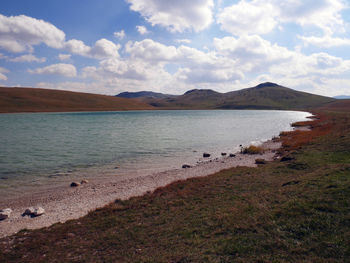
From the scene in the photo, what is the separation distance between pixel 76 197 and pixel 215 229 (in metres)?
12.2

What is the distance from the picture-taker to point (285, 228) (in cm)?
841

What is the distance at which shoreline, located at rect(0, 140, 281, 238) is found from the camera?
1300 cm

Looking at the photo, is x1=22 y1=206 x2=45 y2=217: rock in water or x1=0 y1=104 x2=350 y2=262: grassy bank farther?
x1=22 y1=206 x2=45 y2=217: rock in water

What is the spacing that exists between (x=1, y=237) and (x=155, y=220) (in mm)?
8103

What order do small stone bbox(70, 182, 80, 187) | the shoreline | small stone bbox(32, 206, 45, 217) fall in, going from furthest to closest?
1. small stone bbox(70, 182, 80, 187)
2. small stone bbox(32, 206, 45, 217)
3. the shoreline

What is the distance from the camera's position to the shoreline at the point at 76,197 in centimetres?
1300

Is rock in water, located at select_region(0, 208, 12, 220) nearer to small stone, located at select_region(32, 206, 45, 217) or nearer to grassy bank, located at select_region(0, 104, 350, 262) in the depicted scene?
small stone, located at select_region(32, 206, 45, 217)

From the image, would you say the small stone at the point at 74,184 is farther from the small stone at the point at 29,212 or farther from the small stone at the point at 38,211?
the small stone at the point at 29,212

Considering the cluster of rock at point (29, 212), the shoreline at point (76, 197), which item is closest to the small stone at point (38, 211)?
the cluster of rock at point (29, 212)

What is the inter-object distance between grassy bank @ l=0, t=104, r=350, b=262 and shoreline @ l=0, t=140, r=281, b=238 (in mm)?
1664

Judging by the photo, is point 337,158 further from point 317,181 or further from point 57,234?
point 57,234

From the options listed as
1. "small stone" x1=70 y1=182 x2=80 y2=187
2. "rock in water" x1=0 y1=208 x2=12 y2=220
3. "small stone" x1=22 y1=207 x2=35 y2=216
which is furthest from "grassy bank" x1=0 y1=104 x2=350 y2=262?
"small stone" x1=70 y1=182 x2=80 y2=187

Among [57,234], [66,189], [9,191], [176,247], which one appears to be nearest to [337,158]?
[176,247]

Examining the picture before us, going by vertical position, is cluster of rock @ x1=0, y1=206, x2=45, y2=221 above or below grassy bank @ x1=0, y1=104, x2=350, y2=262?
below
